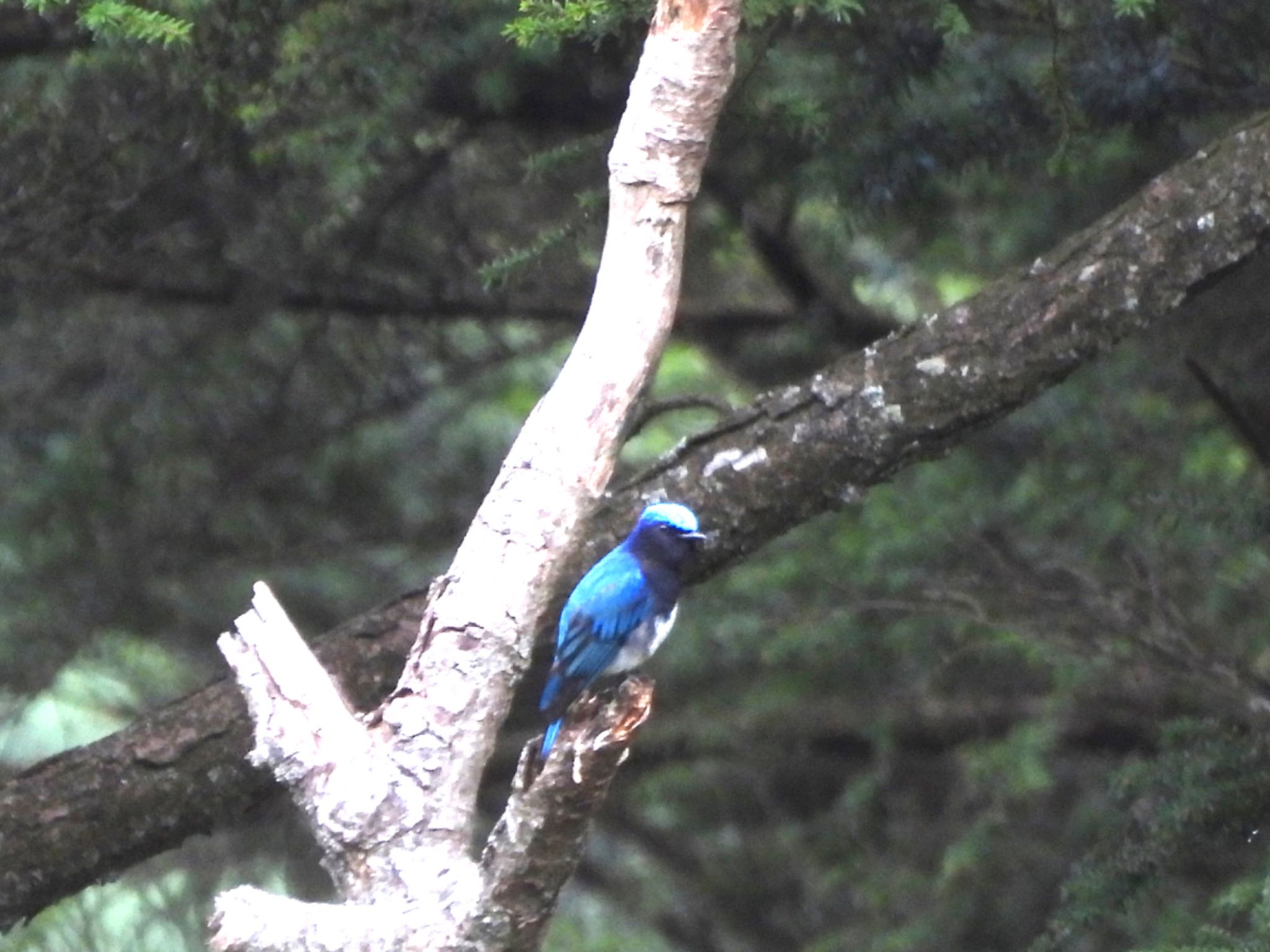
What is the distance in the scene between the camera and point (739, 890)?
24.0 feet

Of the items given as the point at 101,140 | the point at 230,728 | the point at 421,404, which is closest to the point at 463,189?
the point at 421,404

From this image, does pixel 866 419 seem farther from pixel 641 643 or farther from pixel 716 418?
pixel 716 418

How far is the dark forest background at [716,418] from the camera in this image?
465 cm

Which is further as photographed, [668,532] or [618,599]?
[618,599]

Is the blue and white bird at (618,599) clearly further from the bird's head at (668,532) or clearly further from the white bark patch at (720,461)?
the white bark patch at (720,461)

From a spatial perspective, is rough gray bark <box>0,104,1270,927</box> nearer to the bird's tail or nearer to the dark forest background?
the dark forest background

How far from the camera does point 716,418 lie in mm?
5824

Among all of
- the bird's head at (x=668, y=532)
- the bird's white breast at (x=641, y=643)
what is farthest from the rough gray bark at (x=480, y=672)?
the bird's white breast at (x=641, y=643)

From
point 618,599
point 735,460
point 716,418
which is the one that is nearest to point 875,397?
point 735,460

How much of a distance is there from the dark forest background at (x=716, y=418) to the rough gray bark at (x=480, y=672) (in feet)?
1.40

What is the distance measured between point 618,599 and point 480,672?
3.95 feet

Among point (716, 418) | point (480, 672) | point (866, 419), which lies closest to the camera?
A: point (480, 672)

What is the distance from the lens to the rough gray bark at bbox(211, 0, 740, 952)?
3.13m

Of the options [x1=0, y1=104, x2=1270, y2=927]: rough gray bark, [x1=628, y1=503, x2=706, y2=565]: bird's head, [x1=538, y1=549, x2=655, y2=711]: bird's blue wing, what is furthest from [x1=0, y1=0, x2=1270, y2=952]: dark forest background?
[x1=538, y1=549, x2=655, y2=711]: bird's blue wing
